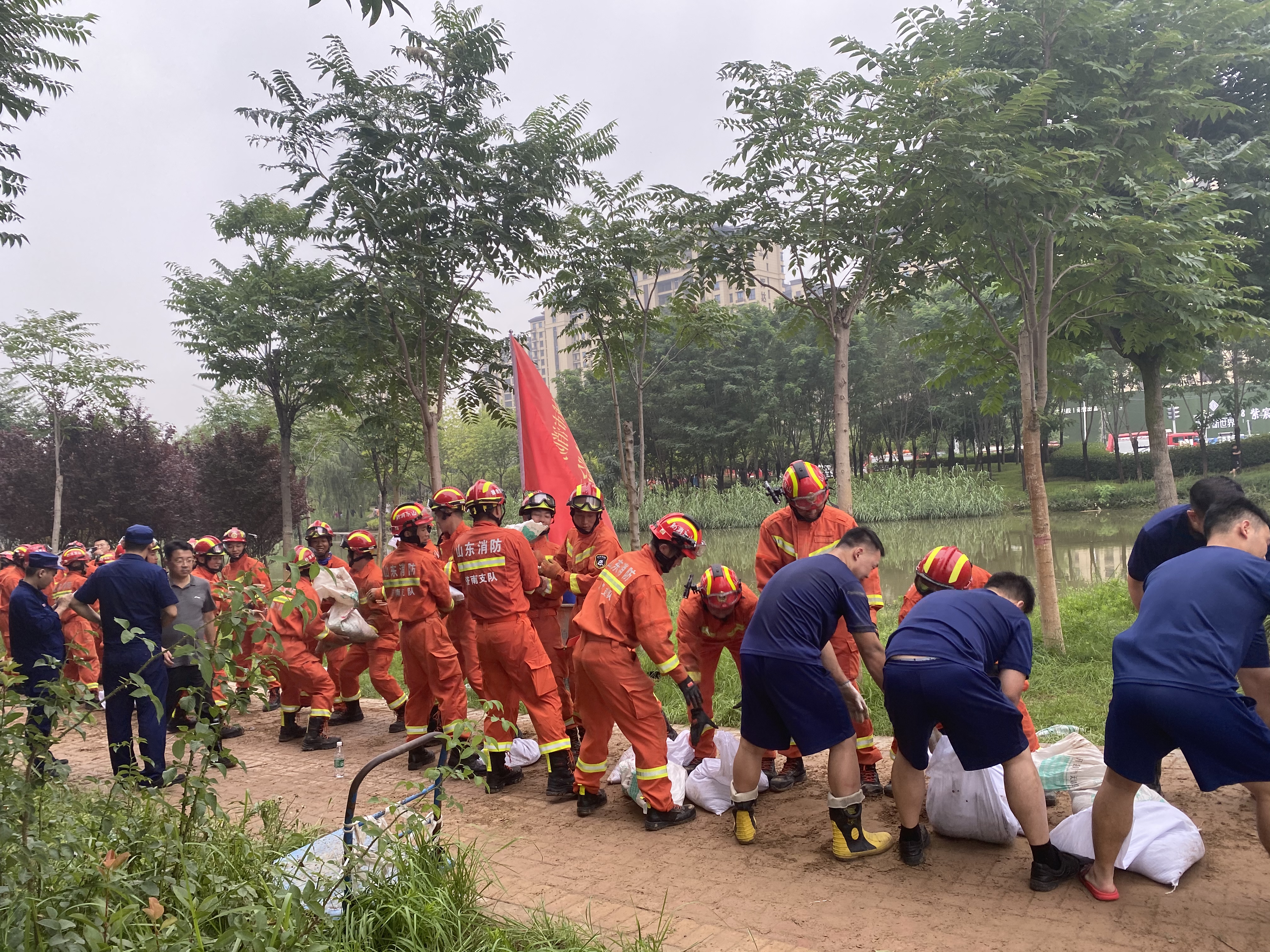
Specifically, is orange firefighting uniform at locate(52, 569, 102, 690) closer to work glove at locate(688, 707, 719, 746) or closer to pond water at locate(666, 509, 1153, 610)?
work glove at locate(688, 707, 719, 746)

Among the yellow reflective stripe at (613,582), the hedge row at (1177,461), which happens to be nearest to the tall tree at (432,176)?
the yellow reflective stripe at (613,582)

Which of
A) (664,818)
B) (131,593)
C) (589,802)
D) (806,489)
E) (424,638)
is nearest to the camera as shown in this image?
(664,818)

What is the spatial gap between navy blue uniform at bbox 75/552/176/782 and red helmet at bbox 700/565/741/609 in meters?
3.98

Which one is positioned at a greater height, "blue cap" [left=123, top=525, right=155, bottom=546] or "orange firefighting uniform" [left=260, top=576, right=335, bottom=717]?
"blue cap" [left=123, top=525, right=155, bottom=546]

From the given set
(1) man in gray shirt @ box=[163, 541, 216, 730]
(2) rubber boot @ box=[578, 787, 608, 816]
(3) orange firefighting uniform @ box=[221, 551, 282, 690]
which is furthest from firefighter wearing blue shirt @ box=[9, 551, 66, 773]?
(2) rubber boot @ box=[578, 787, 608, 816]

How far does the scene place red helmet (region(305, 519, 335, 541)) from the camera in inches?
311

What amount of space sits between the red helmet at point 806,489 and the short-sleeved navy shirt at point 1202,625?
2.33m

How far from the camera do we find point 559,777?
5.72 metres

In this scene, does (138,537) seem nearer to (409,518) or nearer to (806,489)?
(409,518)

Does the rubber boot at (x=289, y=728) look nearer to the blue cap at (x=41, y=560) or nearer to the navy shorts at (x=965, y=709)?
the blue cap at (x=41, y=560)

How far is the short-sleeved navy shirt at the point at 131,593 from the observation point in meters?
6.10

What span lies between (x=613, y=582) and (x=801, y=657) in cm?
134

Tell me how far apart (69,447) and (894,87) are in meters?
23.5

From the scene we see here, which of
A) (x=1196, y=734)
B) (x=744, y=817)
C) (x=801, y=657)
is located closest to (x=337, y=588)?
(x=744, y=817)
